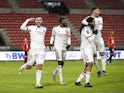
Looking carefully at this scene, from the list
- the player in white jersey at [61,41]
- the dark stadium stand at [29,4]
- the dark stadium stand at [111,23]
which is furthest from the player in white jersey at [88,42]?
the dark stadium stand at [29,4]

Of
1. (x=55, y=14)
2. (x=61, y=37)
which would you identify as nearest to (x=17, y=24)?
(x=55, y=14)

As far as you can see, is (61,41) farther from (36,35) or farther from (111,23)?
(111,23)

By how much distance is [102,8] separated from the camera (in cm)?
4747

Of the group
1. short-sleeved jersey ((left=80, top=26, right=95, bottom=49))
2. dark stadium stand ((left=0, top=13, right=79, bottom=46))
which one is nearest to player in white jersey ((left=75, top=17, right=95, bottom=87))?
short-sleeved jersey ((left=80, top=26, right=95, bottom=49))

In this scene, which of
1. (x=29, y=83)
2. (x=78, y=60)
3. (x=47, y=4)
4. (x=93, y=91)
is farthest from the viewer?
(x=47, y=4)

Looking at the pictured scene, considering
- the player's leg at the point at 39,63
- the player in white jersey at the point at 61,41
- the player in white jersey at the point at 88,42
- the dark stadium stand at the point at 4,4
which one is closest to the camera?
the player's leg at the point at 39,63

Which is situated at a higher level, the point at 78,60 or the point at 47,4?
the point at 47,4

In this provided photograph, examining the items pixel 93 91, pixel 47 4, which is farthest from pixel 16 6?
pixel 93 91

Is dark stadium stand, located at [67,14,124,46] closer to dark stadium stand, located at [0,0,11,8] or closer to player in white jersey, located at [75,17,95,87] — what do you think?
dark stadium stand, located at [0,0,11,8]

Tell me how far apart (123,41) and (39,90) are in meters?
28.8

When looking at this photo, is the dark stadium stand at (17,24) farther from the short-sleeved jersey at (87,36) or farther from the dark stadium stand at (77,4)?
the short-sleeved jersey at (87,36)

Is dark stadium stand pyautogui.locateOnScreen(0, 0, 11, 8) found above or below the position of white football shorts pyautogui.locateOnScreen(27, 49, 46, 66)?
above

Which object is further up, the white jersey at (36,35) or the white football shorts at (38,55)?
the white jersey at (36,35)

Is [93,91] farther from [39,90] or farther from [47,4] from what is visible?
[47,4]
